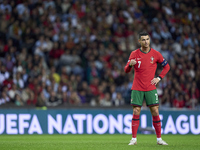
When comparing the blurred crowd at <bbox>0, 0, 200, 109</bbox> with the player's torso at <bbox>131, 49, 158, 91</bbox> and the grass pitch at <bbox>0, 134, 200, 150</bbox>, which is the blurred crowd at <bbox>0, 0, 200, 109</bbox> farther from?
the player's torso at <bbox>131, 49, 158, 91</bbox>

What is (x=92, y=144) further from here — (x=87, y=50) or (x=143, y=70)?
(x=87, y=50)

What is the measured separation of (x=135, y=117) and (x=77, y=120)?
613 centimetres

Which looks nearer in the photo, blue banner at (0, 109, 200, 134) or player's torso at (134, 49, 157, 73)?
player's torso at (134, 49, 157, 73)

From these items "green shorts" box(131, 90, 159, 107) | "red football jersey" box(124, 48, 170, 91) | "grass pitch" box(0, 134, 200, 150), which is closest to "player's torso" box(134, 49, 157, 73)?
"red football jersey" box(124, 48, 170, 91)

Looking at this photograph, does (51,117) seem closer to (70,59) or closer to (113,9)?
(70,59)

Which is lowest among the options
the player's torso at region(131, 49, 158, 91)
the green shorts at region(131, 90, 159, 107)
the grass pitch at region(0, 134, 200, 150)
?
the grass pitch at region(0, 134, 200, 150)

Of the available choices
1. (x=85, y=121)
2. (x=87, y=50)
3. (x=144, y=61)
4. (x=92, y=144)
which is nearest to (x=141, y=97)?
(x=144, y=61)

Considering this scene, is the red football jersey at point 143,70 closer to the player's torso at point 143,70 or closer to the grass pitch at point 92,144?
the player's torso at point 143,70

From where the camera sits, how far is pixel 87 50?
1823cm

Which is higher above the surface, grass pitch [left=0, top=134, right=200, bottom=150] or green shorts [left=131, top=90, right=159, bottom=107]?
green shorts [left=131, top=90, right=159, bottom=107]

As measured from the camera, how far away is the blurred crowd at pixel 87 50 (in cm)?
1619

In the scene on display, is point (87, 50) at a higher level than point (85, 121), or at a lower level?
higher

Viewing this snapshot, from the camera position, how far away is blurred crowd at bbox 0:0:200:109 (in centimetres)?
1619

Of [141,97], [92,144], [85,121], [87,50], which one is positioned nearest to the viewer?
[141,97]
